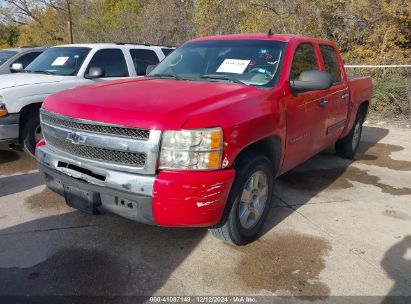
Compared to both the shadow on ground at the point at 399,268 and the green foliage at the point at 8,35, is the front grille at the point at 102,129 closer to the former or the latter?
the shadow on ground at the point at 399,268

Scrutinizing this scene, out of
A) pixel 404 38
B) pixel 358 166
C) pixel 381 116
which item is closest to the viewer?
pixel 358 166

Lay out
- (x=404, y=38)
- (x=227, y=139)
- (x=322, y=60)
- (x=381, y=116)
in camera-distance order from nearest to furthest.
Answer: (x=227, y=139) → (x=322, y=60) → (x=381, y=116) → (x=404, y=38)

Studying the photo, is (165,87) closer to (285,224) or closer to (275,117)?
(275,117)

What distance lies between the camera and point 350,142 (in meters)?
6.36

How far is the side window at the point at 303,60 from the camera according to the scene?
412 centimetres

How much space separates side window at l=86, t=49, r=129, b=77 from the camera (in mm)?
6609

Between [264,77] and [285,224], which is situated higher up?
[264,77]

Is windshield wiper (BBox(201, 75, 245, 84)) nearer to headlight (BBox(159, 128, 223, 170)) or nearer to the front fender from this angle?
Answer: the front fender

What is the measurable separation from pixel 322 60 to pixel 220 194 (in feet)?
9.08

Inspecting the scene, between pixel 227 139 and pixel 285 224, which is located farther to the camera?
pixel 285 224

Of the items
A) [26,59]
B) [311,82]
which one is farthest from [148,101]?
[26,59]

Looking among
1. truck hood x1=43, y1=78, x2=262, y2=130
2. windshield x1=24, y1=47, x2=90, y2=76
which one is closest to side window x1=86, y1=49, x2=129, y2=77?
windshield x1=24, y1=47, x2=90, y2=76

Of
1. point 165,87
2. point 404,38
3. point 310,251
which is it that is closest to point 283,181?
point 310,251

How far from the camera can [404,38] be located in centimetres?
1358
